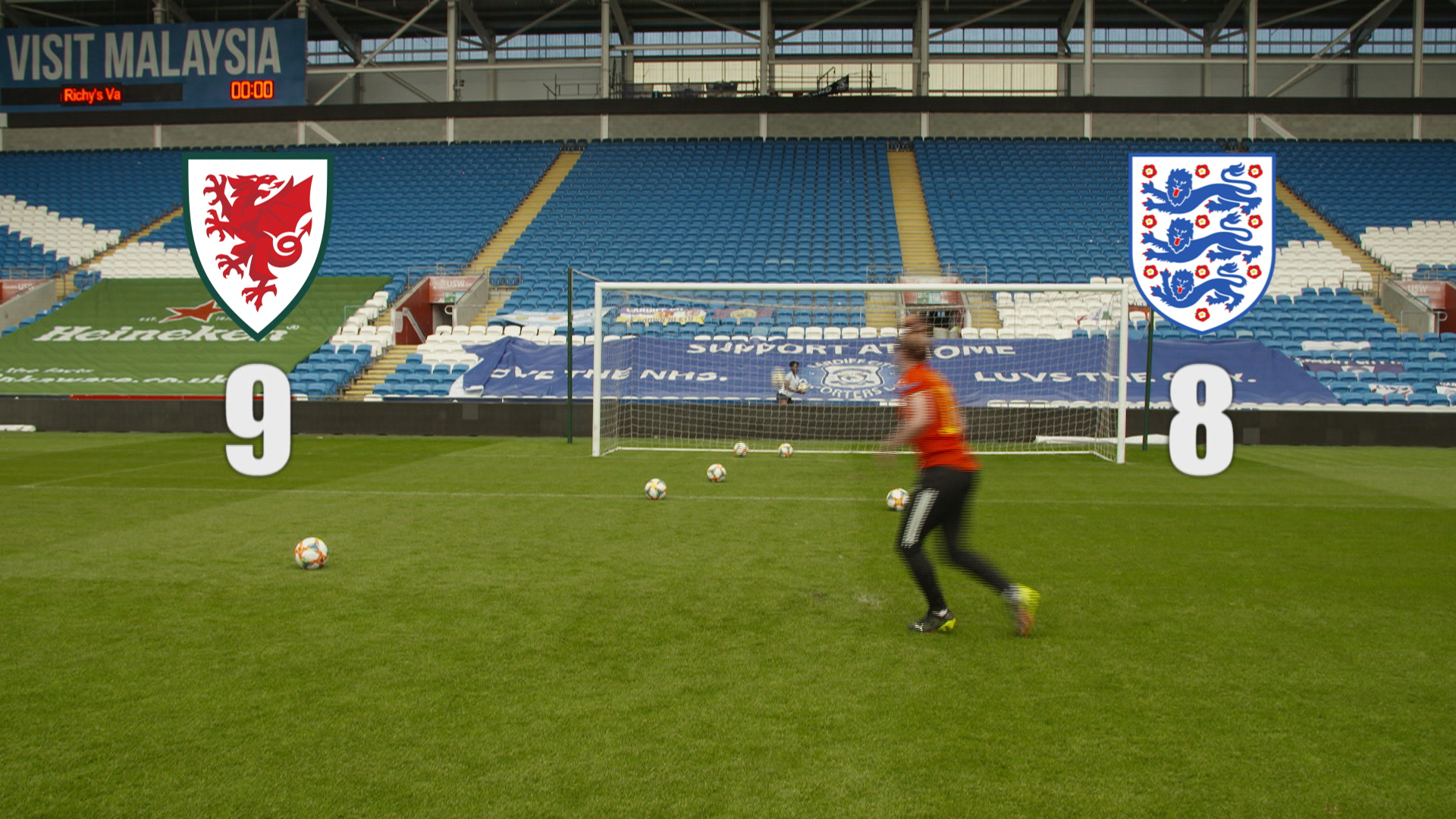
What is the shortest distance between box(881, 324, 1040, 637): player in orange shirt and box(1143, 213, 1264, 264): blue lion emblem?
32.9 feet

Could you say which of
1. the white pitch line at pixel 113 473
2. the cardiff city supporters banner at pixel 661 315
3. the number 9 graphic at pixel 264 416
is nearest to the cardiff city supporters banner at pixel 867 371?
the cardiff city supporters banner at pixel 661 315

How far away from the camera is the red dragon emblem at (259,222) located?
1195 cm

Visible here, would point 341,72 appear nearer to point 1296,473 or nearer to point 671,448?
point 671,448

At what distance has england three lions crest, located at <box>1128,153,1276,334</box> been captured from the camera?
43.3 feet

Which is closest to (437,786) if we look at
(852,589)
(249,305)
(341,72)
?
(852,589)

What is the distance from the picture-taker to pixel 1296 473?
484 inches

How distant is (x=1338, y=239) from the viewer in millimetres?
25062

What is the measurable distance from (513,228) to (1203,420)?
20.9 m

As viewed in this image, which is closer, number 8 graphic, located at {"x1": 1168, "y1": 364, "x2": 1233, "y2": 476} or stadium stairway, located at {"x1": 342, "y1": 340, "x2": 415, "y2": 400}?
number 8 graphic, located at {"x1": 1168, "y1": 364, "x2": 1233, "y2": 476}

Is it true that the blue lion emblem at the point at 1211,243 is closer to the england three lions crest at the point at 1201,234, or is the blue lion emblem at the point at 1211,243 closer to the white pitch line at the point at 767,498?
the england three lions crest at the point at 1201,234

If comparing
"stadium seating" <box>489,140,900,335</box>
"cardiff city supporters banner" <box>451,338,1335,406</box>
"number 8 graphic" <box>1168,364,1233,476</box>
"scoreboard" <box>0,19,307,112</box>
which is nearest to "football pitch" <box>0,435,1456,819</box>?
"number 8 graphic" <box>1168,364,1233,476</box>

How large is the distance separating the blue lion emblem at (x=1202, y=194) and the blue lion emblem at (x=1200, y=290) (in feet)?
2.83

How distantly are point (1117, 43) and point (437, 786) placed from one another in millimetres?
33875

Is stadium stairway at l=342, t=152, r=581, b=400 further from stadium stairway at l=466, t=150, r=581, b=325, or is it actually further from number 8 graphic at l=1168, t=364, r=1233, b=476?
number 8 graphic at l=1168, t=364, r=1233, b=476
